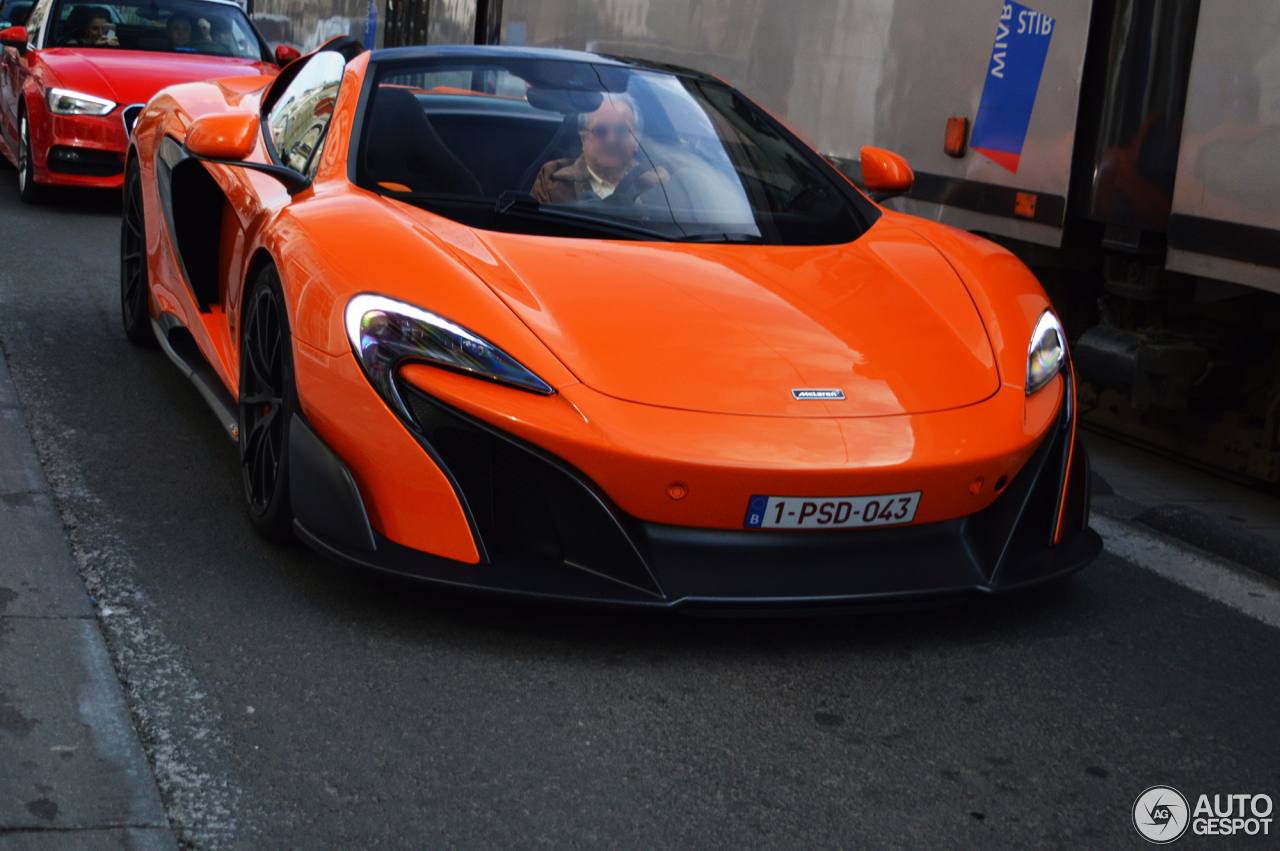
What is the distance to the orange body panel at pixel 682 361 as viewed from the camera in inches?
112

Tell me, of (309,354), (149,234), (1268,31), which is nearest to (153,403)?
(149,234)

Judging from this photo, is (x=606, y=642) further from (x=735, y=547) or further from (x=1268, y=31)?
(x=1268, y=31)

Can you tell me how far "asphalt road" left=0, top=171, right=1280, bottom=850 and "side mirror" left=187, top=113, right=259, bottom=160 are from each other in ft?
3.13

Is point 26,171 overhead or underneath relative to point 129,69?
underneath

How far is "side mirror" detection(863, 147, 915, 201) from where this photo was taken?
13.9ft

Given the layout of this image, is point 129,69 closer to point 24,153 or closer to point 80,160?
point 80,160

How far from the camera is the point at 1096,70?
5293 millimetres

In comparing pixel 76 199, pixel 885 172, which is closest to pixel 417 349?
pixel 885 172

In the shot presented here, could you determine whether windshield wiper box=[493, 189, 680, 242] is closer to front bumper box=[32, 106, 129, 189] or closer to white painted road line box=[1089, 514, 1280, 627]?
white painted road line box=[1089, 514, 1280, 627]

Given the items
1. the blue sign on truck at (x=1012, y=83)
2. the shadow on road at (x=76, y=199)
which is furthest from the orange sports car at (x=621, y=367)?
the shadow on road at (x=76, y=199)

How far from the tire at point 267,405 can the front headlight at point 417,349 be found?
0.33m

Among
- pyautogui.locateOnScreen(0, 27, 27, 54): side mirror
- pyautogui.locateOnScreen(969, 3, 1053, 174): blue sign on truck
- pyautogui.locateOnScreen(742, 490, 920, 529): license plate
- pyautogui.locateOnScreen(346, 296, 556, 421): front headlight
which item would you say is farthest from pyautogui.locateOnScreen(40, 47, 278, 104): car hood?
pyautogui.locateOnScreen(742, 490, 920, 529): license plate

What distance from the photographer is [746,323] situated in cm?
321

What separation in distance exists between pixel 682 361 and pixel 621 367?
14cm
